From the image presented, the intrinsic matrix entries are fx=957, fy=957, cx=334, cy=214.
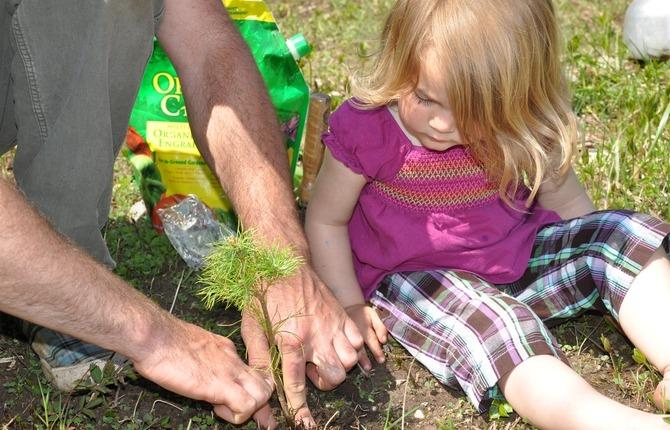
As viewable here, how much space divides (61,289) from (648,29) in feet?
9.43

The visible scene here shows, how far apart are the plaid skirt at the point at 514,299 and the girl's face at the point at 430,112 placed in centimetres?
42

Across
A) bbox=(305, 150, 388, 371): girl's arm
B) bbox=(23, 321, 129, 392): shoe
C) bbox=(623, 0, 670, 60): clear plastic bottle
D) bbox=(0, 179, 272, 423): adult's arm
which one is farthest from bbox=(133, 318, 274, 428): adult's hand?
bbox=(623, 0, 670, 60): clear plastic bottle

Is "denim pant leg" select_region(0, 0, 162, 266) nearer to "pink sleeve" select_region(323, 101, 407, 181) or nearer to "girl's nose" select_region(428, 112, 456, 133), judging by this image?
"pink sleeve" select_region(323, 101, 407, 181)

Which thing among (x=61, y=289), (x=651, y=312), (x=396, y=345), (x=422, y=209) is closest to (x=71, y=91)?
(x=61, y=289)

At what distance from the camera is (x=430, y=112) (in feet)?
7.73

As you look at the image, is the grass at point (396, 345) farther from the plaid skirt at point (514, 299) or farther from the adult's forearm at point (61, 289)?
the adult's forearm at point (61, 289)

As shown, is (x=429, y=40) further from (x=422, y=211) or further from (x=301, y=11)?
(x=301, y=11)

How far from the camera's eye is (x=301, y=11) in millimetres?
4734

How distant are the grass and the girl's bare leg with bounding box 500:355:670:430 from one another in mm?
95

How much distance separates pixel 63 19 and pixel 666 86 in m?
2.36

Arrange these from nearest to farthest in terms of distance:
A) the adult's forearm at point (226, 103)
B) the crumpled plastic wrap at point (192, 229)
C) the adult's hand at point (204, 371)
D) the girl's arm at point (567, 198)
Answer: the adult's hand at point (204, 371), the adult's forearm at point (226, 103), the girl's arm at point (567, 198), the crumpled plastic wrap at point (192, 229)

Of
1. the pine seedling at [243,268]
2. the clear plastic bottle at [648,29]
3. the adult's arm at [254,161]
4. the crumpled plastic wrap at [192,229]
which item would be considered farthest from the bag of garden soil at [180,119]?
the clear plastic bottle at [648,29]

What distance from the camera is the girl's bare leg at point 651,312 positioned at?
241 centimetres

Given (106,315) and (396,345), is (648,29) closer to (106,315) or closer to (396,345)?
(396,345)
